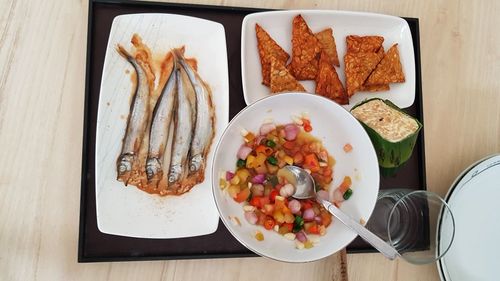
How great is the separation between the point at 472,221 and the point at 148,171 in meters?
0.90

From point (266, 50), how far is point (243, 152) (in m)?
0.30

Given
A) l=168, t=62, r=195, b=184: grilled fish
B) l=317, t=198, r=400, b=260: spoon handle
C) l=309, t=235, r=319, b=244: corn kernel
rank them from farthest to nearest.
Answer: l=168, t=62, r=195, b=184: grilled fish, l=309, t=235, r=319, b=244: corn kernel, l=317, t=198, r=400, b=260: spoon handle

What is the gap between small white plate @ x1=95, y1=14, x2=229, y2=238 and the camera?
46.5 inches

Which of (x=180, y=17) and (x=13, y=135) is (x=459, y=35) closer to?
(x=180, y=17)

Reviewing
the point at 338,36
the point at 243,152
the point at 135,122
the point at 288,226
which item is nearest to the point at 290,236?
the point at 288,226

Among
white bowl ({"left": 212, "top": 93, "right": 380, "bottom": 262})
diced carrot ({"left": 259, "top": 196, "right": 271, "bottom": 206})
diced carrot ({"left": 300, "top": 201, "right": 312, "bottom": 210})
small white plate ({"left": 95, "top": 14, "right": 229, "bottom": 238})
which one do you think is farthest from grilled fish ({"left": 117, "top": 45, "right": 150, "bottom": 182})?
diced carrot ({"left": 300, "top": 201, "right": 312, "bottom": 210})

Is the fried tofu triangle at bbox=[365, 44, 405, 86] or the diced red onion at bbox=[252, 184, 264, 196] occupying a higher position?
the fried tofu triangle at bbox=[365, 44, 405, 86]

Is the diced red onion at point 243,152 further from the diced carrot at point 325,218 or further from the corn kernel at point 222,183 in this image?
the diced carrot at point 325,218

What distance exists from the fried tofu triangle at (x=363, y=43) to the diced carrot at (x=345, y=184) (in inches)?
14.9

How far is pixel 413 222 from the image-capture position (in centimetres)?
129

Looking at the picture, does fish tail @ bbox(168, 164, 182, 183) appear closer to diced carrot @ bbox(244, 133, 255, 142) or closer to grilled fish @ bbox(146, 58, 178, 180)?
grilled fish @ bbox(146, 58, 178, 180)

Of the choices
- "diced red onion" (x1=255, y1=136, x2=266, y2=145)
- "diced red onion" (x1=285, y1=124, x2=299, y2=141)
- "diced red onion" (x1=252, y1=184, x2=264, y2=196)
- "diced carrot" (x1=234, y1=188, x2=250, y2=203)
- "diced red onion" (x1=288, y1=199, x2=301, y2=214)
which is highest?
"diced red onion" (x1=285, y1=124, x2=299, y2=141)

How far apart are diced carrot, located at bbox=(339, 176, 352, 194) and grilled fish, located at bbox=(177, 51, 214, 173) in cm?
37

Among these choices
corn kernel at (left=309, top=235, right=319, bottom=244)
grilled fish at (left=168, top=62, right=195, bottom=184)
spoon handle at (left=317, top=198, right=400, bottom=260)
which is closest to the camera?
spoon handle at (left=317, top=198, right=400, bottom=260)
